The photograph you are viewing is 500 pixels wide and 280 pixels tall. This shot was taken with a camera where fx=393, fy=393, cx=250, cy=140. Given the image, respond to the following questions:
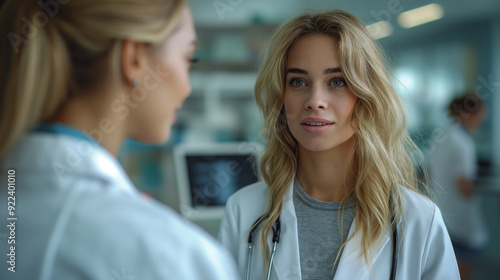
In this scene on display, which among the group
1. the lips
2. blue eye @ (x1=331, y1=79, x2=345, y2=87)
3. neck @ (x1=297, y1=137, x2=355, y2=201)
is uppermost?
blue eye @ (x1=331, y1=79, x2=345, y2=87)

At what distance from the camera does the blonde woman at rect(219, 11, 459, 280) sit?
76 cm

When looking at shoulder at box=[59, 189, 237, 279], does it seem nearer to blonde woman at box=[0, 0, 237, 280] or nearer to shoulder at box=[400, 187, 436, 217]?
blonde woman at box=[0, 0, 237, 280]

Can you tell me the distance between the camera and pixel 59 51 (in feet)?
1.36

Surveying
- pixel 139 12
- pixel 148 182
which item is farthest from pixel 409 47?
pixel 139 12

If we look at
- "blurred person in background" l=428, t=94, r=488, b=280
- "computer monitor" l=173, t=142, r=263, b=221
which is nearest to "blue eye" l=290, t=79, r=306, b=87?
"computer monitor" l=173, t=142, r=263, b=221

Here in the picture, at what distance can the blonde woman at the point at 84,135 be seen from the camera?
38 cm

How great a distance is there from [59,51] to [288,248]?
57cm

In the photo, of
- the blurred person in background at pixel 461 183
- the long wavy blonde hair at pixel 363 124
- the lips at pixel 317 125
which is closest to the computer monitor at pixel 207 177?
the long wavy blonde hair at pixel 363 124

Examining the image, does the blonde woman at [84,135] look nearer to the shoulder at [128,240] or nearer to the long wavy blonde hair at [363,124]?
the shoulder at [128,240]

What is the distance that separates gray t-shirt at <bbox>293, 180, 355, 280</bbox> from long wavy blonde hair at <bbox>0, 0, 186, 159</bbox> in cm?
54

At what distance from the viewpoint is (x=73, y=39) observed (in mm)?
415

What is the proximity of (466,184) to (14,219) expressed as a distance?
2.28 m

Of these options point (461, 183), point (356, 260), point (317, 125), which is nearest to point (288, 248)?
point (356, 260)

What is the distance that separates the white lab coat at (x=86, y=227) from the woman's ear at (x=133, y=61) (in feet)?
0.29
